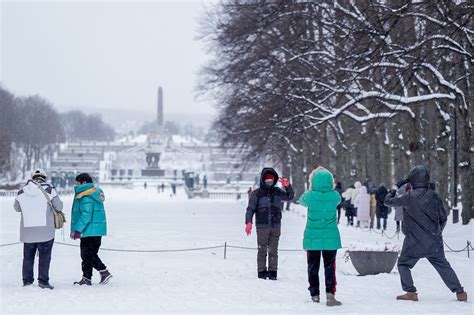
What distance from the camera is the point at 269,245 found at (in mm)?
12148

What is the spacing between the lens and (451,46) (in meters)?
17.7

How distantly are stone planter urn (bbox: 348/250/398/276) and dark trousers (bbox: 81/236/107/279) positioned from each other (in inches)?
144

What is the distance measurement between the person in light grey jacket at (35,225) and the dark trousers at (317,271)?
139 inches

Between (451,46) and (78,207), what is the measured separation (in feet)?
30.8

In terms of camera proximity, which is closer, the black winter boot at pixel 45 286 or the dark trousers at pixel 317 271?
the dark trousers at pixel 317 271

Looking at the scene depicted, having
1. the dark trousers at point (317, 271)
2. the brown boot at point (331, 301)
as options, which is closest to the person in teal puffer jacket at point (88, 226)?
the dark trousers at point (317, 271)

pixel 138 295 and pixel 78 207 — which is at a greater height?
pixel 78 207

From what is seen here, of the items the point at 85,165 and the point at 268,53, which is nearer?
the point at 268,53

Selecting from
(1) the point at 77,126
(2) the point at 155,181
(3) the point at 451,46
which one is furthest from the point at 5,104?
(1) the point at 77,126

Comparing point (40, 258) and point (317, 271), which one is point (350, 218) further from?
point (317, 271)

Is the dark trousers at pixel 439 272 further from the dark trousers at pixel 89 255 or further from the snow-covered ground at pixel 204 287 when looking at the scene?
the dark trousers at pixel 89 255

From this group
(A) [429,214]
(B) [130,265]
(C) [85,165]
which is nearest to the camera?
(A) [429,214]

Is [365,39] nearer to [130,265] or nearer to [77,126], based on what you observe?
[130,265]

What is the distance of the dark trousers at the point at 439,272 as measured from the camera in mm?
9812
